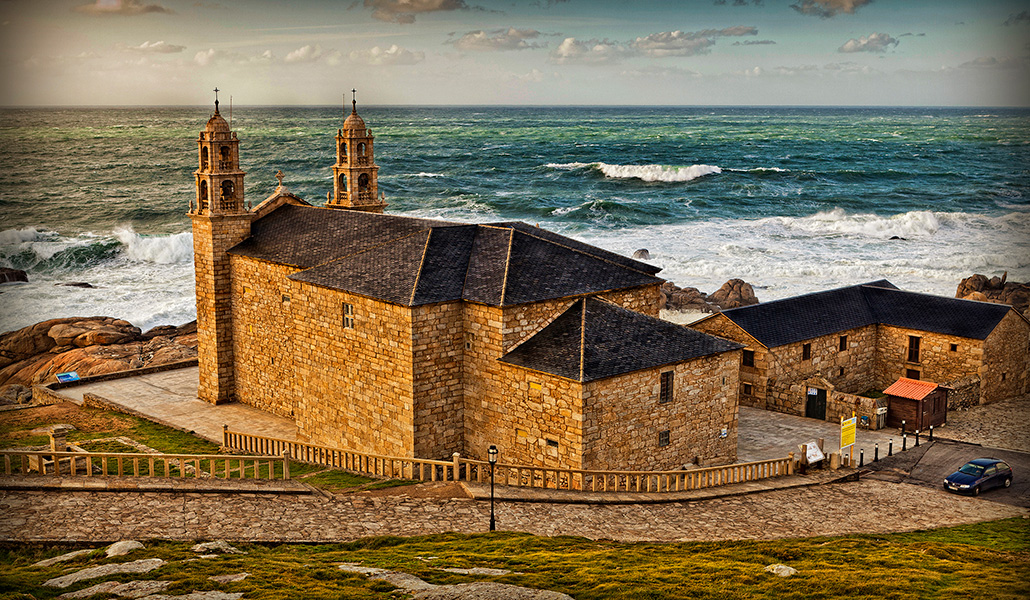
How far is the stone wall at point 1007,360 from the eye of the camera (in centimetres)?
3938

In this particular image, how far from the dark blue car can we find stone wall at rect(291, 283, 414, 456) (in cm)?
1682

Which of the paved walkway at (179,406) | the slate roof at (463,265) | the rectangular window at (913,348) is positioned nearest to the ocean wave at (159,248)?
the paved walkway at (179,406)

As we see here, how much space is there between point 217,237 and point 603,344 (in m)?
18.5

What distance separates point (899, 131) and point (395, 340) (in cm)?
15215

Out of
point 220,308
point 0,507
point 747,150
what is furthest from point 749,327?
point 747,150

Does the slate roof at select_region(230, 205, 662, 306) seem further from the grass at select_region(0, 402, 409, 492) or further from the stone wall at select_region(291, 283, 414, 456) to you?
the grass at select_region(0, 402, 409, 492)

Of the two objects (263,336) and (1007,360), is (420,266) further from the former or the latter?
(1007,360)

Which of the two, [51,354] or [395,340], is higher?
[395,340]

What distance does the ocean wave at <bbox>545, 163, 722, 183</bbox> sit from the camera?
10975cm

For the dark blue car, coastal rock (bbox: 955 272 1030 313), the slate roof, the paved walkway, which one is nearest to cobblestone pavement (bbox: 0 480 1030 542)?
the dark blue car

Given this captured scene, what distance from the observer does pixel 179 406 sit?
39.7 m

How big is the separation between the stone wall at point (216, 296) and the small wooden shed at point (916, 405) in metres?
26.4

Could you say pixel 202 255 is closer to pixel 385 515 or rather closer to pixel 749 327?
pixel 385 515

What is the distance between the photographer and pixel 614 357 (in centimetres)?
2900
